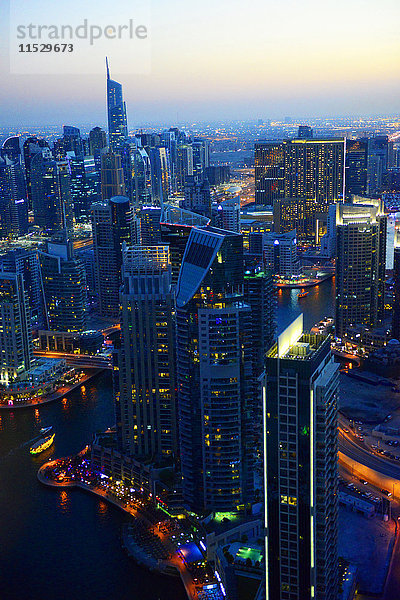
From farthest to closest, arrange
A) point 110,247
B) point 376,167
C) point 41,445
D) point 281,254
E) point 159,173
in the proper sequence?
1. point 376,167
2. point 159,173
3. point 281,254
4. point 110,247
5. point 41,445

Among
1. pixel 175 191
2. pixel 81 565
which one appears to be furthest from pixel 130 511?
pixel 175 191

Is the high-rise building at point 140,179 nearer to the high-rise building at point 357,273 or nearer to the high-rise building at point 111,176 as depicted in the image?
the high-rise building at point 111,176

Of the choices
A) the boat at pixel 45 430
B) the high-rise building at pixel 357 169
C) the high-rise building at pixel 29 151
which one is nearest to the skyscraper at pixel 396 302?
the boat at pixel 45 430

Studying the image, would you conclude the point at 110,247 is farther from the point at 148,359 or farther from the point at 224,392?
the point at 224,392

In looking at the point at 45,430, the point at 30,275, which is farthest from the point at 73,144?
the point at 45,430

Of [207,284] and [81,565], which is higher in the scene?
[207,284]

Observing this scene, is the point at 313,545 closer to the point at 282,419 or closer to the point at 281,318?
the point at 282,419
